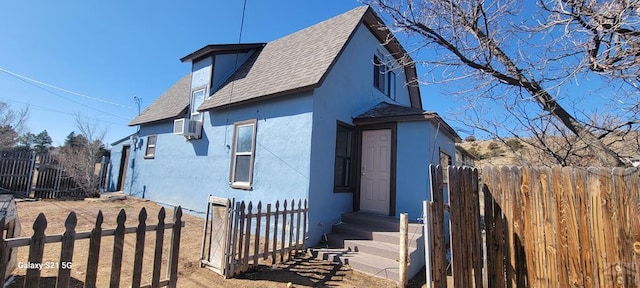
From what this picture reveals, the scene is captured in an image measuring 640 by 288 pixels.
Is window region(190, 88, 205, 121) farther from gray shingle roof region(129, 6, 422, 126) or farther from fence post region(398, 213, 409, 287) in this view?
fence post region(398, 213, 409, 287)

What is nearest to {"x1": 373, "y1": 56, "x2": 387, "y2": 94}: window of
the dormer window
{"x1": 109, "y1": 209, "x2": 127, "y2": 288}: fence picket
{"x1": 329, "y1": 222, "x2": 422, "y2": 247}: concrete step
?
the dormer window

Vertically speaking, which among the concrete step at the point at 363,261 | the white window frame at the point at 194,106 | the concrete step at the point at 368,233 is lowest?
the concrete step at the point at 363,261

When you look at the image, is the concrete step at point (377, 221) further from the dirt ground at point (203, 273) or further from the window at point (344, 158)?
the dirt ground at point (203, 273)

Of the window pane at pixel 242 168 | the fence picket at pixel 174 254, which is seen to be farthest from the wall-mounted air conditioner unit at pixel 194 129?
the fence picket at pixel 174 254

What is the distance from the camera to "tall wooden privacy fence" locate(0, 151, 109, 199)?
1228cm

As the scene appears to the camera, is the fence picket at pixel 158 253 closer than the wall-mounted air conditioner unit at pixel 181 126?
Yes

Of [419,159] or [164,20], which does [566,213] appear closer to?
[419,159]

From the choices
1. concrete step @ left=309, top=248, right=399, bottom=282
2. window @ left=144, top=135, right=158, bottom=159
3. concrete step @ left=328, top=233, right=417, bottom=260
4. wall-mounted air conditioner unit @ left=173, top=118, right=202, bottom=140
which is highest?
wall-mounted air conditioner unit @ left=173, top=118, right=202, bottom=140

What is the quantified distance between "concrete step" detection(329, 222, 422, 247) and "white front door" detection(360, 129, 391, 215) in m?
0.98

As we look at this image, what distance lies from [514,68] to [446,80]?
92cm

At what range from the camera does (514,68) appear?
4039mm

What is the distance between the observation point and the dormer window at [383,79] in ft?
31.9

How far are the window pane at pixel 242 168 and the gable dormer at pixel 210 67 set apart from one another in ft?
9.67

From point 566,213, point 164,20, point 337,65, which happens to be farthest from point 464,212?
point 164,20
